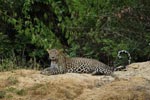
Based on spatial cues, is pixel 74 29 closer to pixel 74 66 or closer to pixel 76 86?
pixel 74 66

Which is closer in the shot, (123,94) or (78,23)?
(123,94)

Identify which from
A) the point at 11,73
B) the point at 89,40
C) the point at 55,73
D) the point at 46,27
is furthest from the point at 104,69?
the point at 46,27

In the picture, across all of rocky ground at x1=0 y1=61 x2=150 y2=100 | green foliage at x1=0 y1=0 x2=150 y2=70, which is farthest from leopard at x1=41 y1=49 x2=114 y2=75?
green foliage at x1=0 y1=0 x2=150 y2=70

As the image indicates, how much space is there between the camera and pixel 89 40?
643 inches

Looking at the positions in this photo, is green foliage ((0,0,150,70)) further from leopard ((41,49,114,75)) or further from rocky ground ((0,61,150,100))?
rocky ground ((0,61,150,100))

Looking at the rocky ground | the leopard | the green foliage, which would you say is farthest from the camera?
the green foliage

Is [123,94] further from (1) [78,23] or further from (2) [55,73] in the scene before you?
(1) [78,23]

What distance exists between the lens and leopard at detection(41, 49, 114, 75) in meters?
13.0

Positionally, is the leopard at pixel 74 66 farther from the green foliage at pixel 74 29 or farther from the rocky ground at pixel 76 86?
the green foliage at pixel 74 29

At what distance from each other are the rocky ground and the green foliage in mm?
1644

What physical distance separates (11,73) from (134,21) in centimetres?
323

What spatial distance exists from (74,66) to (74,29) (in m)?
3.27

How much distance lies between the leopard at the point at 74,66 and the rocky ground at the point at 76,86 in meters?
0.47

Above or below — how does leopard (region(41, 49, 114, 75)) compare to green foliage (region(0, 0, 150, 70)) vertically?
below
